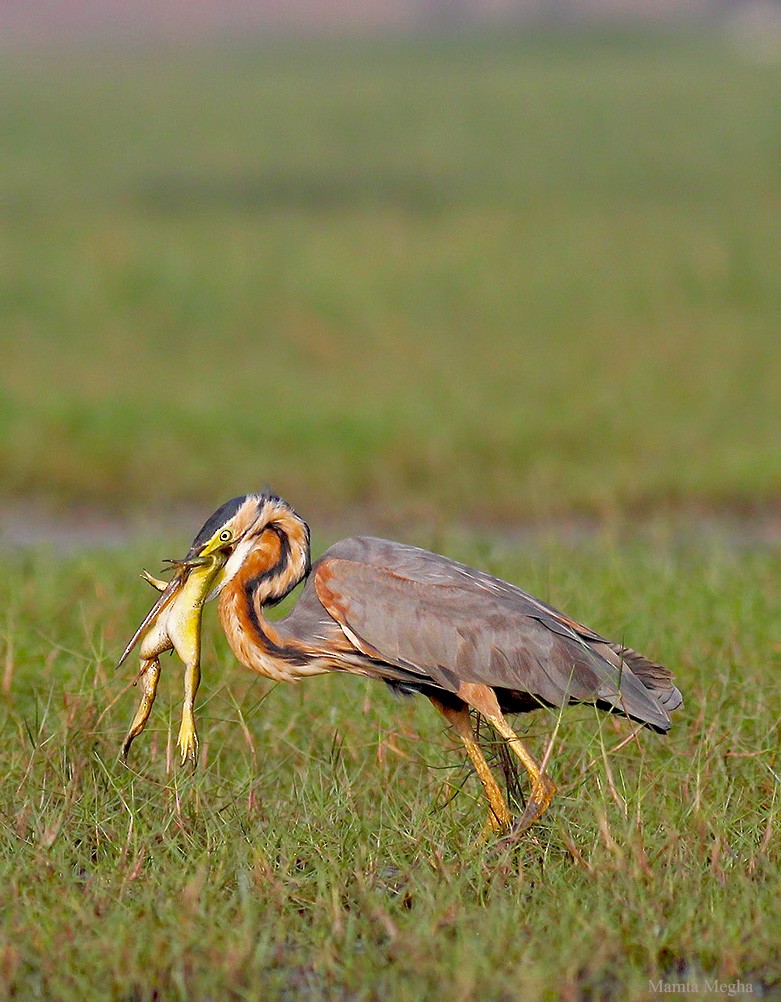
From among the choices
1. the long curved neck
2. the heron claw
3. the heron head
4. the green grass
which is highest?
the heron head

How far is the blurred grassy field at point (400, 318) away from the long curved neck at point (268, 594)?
5.02 metres

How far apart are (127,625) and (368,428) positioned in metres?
5.08

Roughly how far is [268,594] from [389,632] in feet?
1.14

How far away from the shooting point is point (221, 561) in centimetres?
416

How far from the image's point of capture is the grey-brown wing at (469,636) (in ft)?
13.4

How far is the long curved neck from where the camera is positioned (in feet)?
13.6

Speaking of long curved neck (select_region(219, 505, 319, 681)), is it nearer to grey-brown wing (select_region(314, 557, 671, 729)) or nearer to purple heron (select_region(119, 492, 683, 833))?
purple heron (select_region(119, 492, 683, 833))

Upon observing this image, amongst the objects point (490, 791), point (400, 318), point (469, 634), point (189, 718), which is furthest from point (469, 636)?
point (400, 318)

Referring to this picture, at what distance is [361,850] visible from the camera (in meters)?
3.80

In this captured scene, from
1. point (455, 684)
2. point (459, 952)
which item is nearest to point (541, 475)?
point (455, 684)

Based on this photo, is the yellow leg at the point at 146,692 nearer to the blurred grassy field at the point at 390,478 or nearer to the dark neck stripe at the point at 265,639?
the blurred grassy field at the point at 390,478

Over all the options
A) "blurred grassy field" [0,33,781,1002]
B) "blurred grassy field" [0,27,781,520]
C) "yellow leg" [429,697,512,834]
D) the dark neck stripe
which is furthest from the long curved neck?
"blurred grassy field" [0,27,781,520]

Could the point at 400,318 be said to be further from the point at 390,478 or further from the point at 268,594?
the point at 268,594

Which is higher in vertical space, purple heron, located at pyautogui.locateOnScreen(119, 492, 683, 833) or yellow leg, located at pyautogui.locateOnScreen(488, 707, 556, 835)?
purple heron, located at pyautogui.locateOnScreen(119, 492, 683, 833)
